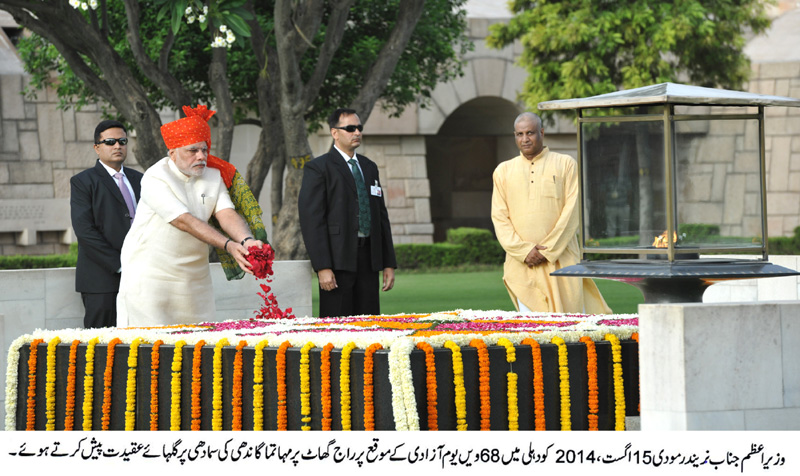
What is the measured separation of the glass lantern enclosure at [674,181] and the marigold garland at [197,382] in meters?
1.95

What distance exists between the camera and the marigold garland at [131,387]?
4898 millimetres

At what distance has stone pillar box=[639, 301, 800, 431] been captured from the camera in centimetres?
396

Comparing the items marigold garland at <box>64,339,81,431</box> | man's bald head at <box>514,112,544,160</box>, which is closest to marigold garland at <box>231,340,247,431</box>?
marigold garland at <box>64,339,81,431</box>

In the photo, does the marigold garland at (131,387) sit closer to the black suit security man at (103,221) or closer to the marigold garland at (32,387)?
the marigold garland at (32,387)

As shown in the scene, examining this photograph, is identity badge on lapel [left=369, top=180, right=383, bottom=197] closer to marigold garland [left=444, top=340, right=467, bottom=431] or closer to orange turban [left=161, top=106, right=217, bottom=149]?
orange turban [left=161, top=106, right=217, bottom=149]

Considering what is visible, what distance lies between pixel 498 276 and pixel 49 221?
8.19 meters

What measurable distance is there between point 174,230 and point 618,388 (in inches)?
92.0

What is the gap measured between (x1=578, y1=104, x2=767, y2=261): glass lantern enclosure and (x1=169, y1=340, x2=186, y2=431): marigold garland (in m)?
2.01

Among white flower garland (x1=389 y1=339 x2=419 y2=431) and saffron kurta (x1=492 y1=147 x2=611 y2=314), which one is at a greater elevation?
saffron kurta (x1=492 y1=147 x2=611 y2=314)

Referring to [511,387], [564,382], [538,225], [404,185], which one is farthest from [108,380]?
[404,185]

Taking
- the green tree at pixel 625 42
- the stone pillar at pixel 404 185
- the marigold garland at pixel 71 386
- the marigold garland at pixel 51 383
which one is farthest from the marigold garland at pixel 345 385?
the stone pillar at pixel 404 185

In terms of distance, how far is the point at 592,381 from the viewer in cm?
464

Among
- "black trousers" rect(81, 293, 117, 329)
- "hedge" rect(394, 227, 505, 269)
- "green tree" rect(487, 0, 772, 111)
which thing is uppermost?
"green tree" rect(487, 0, 772, 111)

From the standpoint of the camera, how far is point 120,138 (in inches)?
283
